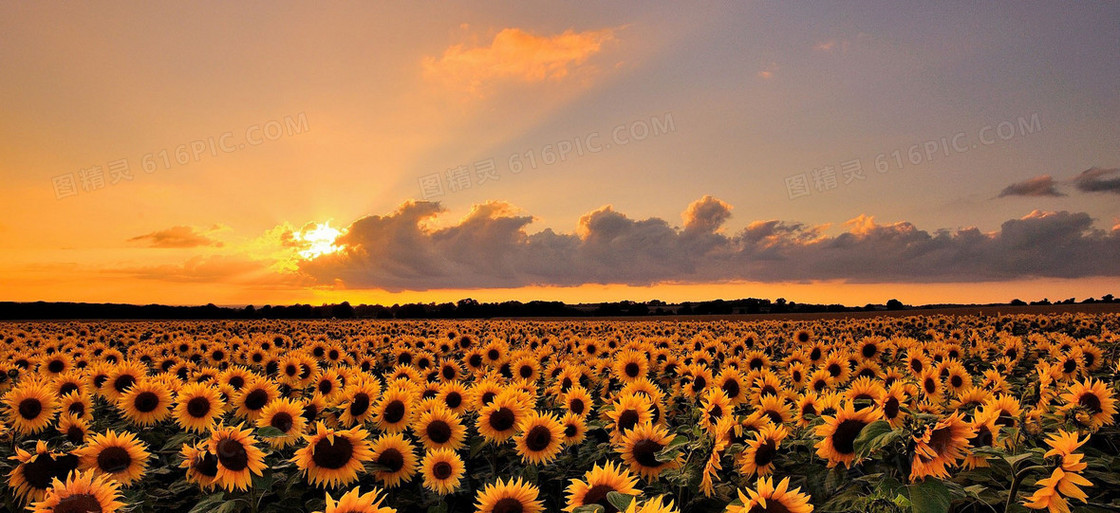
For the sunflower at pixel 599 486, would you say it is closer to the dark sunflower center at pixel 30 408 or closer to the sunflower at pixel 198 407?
the sunflower at pixel 198 407

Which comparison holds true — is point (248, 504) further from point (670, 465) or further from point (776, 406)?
point (776, 406)

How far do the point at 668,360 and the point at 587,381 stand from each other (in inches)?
78.5

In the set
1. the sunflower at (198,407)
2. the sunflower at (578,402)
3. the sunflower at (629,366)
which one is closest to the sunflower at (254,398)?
the sunflower at (198,407)

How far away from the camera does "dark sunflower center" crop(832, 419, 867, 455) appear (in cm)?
404

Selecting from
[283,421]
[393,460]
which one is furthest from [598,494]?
[283,421]

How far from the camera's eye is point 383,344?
18.4 metres

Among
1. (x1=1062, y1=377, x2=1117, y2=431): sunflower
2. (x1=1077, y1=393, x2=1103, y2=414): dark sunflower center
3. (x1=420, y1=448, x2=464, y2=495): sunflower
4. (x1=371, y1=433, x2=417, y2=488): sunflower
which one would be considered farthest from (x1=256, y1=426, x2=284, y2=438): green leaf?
(x1=1077, y1=393, x2=1103, y2=414): dark sunflower center

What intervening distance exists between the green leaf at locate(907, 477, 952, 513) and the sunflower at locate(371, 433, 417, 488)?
12.4ft

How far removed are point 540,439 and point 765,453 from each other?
195 cm

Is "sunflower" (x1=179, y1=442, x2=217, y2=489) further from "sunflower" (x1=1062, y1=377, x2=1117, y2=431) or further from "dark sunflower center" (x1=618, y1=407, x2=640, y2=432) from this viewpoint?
"sunflower" (x1=1062, y1=377, x2=1117, y2=431)

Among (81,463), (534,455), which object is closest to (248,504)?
(81,463)

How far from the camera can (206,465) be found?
484 centimetres

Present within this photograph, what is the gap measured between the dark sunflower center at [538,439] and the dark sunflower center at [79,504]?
10.1 feet

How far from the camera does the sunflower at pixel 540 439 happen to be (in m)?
5.50
